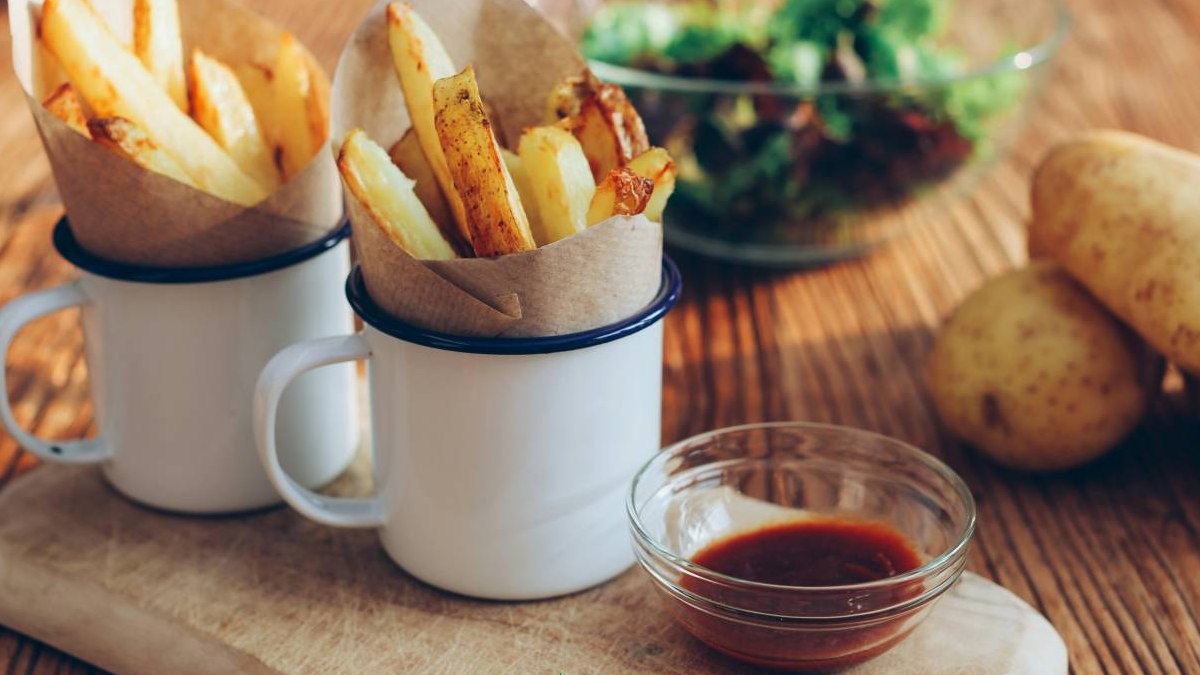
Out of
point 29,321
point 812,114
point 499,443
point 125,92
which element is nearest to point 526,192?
point 499,443

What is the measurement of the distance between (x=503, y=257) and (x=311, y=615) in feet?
0.94

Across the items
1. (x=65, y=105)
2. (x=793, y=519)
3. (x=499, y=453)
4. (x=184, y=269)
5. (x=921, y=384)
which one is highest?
(x=65, y=105)

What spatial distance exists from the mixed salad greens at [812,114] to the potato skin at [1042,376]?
1.03 feet

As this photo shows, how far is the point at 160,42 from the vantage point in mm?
908

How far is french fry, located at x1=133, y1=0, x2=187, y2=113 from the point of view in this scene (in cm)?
90

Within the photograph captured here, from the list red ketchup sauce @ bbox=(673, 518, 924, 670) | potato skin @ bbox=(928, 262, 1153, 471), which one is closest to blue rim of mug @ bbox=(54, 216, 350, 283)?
red ketchup sauce @ bbox=(673, 518, 924, 670)

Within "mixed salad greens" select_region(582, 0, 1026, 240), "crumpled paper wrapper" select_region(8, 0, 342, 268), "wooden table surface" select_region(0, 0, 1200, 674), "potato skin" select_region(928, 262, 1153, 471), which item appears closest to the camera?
"crumpled paper wrapper" select_region(8, 0, 342, 268)

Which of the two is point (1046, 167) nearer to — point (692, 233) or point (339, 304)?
point (692, 233)

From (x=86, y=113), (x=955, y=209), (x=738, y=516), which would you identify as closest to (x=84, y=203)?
(x=86, y=113)

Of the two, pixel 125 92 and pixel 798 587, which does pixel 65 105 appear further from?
pixel 798 587

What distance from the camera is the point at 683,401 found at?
1.25 meters

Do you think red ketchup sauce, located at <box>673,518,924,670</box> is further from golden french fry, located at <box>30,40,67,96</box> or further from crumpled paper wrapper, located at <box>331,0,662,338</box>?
golden french fry, located at <box>30,40,67,96</box>

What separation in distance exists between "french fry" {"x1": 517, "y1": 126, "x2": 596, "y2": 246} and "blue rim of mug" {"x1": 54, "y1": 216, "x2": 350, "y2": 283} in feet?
0.66

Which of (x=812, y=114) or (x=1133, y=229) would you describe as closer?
(x=1133, y=229)
